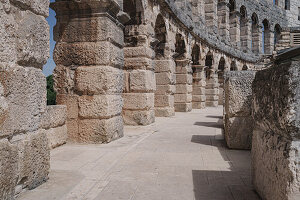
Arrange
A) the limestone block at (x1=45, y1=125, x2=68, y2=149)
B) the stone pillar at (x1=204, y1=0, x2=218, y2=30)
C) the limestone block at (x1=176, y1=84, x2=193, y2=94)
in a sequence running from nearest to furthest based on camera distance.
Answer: the limestone block at (x1=45, y1=125, x2=68, y2=149) → the limestone block at (x1=176, y1=84, x2=193, y2=94) → the stone pillar at (x1=204, y1=0, x2=218, y2=30)

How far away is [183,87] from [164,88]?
8.53ft

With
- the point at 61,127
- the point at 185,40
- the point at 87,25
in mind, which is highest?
the point at 185,40

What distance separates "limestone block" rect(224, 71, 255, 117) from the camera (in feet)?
13.6

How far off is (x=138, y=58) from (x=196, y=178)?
4888mm

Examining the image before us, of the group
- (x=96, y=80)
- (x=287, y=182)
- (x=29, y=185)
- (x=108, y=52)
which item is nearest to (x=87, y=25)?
(x=108, y=52)

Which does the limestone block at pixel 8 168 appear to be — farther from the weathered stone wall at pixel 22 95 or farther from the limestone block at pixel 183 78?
the limestone block at pixel 183 78

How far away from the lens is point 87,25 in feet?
15.9

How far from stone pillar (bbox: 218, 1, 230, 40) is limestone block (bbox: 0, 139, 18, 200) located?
17.7m

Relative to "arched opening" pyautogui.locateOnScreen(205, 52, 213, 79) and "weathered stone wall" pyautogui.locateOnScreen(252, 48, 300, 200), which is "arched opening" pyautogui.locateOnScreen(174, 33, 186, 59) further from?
"weathered stone wall" pyautogui.locateOnScreen(252, 48, 300, 200)

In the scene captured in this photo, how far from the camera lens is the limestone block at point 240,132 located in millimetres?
4192

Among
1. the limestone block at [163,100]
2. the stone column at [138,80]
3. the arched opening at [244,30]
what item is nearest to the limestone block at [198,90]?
the limestone block at [163,100]

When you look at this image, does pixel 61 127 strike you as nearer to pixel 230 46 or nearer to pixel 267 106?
pixel 267 106

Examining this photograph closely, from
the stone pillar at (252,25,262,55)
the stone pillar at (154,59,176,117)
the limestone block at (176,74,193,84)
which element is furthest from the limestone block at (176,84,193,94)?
the stone pillar at (252,25,262,55)

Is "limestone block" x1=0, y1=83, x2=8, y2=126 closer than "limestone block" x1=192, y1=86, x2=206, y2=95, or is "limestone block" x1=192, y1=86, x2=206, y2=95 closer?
"limestone block" x1=0, y1=83, x2=8, y2=126
